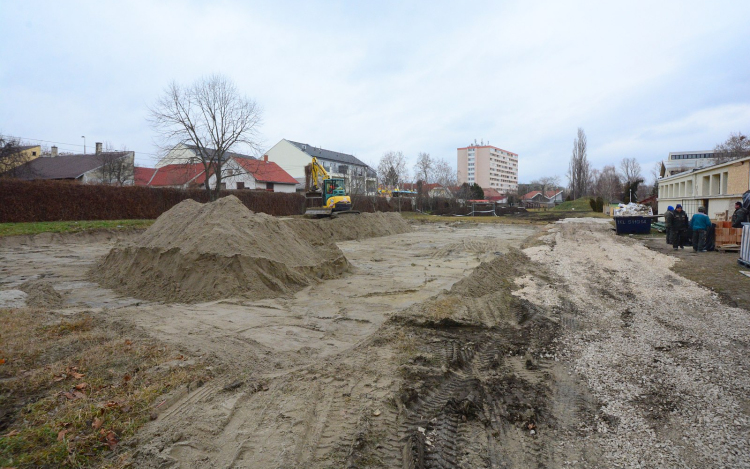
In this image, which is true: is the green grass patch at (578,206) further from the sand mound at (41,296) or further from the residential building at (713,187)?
the sand mound at (41,296)

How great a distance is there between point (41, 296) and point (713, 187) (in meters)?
33.1

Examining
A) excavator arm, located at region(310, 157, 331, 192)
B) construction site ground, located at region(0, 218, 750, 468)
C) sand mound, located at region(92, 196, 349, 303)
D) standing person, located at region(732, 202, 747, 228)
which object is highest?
excavator arm, located at region(310, 157, 331, 192)

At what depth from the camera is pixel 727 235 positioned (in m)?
15.6

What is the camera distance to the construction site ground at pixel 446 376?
317cm

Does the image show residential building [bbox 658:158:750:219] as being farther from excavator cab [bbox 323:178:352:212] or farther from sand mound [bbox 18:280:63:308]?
sand mound [bbox 18:280:63:308]

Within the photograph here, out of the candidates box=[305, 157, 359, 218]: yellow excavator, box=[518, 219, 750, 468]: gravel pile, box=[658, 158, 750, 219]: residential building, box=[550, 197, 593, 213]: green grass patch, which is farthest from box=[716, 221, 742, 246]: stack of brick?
box=[550, 197, 593, 213]: green grass patch

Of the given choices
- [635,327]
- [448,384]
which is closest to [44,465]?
[448,384]

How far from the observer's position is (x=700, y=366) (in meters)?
4.66

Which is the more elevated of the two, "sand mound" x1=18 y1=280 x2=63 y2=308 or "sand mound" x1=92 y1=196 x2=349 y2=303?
"sand mound" x1=92 y1=196 x2=349 y2=303

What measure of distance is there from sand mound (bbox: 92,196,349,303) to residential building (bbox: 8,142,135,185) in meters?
33.4

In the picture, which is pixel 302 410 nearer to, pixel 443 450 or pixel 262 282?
pixel 443 450

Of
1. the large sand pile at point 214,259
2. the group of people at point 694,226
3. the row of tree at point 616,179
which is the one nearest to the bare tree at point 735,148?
the row of tree at point 616,179

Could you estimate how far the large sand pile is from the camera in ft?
27.8

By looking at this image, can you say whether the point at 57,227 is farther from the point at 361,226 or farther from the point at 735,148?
the point at 735,148
